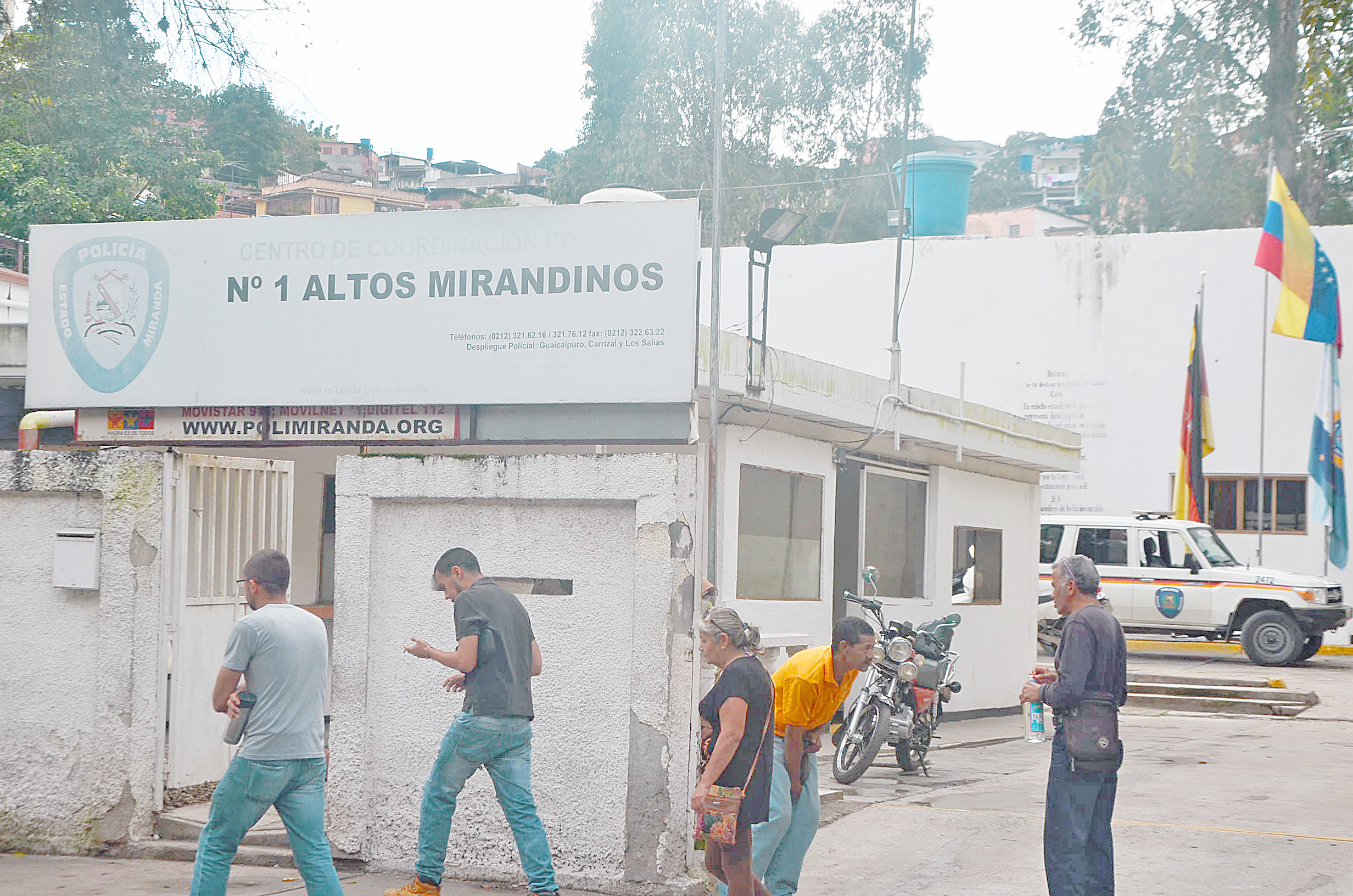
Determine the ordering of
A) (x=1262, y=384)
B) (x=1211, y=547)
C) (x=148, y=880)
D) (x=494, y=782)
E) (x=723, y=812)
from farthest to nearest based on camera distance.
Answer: (x=1262, y=384) < (x=1211, y=547) < (x=148, y=880) < (x=494, y=782) < (x=723, y=812)

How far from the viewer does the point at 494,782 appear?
6547mm

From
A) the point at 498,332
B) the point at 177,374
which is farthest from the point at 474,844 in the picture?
the point at 177,374

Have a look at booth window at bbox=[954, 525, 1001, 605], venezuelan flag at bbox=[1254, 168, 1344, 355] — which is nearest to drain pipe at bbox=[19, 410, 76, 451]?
booth window at bbox=[954, 525, 1001, 605]

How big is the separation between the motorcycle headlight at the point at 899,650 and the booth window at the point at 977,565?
14.8 feet

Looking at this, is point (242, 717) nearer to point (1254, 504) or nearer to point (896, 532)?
point (896, 532)

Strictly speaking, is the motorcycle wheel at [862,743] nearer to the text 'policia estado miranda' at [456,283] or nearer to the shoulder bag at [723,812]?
the text 'policia estado miranda' at [456,283]

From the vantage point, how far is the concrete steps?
1650 centimetres

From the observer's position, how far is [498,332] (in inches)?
312

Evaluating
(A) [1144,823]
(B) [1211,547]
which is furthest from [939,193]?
(A) [1144,823]

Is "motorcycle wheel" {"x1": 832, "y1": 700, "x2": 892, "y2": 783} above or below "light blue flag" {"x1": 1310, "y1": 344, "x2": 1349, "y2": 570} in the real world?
below

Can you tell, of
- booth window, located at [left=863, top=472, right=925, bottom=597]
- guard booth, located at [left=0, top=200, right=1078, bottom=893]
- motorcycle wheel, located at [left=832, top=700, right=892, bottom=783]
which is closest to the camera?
guard booth, located at [left=0, top=200, right=1078, bottom=893]

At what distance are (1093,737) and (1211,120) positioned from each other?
104 ft

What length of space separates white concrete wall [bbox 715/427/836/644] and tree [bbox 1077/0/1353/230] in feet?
44.1

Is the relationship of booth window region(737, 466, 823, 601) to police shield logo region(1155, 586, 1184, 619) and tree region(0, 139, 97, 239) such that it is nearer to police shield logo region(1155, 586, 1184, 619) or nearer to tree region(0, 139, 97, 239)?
police shield logo region(1155, 586, 1184, 619)
